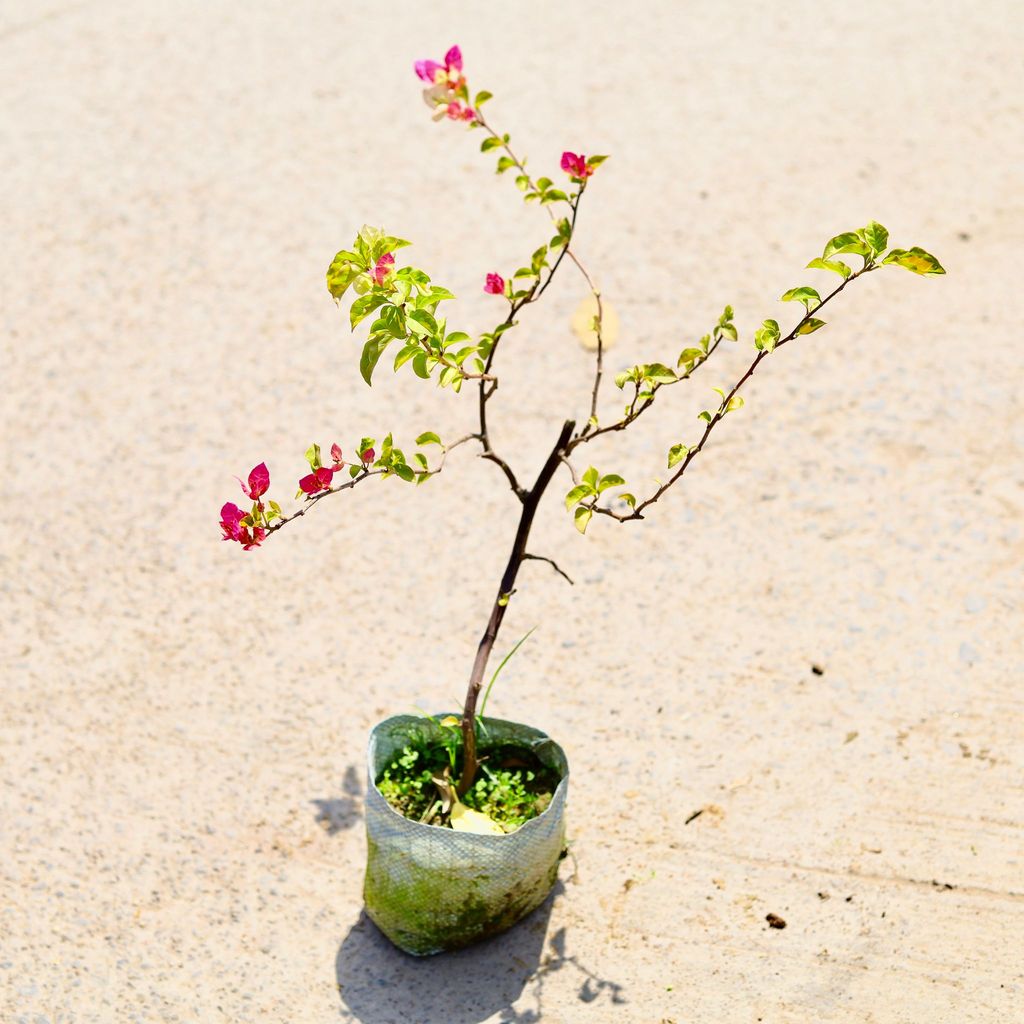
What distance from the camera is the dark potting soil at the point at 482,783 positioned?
2.73 metres

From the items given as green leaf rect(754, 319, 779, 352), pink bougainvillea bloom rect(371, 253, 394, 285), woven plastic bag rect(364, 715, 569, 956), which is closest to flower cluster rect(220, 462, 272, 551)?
pink bougainvillea bloom rect(371, 253, 394, 285)

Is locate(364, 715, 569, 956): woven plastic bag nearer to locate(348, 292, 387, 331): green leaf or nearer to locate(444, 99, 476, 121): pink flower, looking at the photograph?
locate(348, 292, 387, 331): green leaf

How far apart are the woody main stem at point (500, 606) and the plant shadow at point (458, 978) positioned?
33cm

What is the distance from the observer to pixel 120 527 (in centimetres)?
378

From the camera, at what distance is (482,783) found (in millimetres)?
2768

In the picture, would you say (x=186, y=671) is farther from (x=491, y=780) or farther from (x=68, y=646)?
(x=491, y=780)

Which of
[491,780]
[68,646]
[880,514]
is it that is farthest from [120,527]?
[880,514]

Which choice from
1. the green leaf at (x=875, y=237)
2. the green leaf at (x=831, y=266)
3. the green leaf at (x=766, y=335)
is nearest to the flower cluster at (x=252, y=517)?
the green leaf at (x=766, y=335)

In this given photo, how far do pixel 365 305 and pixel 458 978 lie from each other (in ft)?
4.35

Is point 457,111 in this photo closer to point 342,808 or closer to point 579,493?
point 579,493

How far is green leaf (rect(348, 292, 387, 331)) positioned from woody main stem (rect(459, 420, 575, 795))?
0.42 meters

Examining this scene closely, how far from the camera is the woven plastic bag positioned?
258 centimetres

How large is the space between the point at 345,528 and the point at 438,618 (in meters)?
0.45

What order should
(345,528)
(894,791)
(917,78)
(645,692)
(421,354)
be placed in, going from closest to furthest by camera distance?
(421,354) < (894,791) < (645,692) < (345,528) < (917,78)
